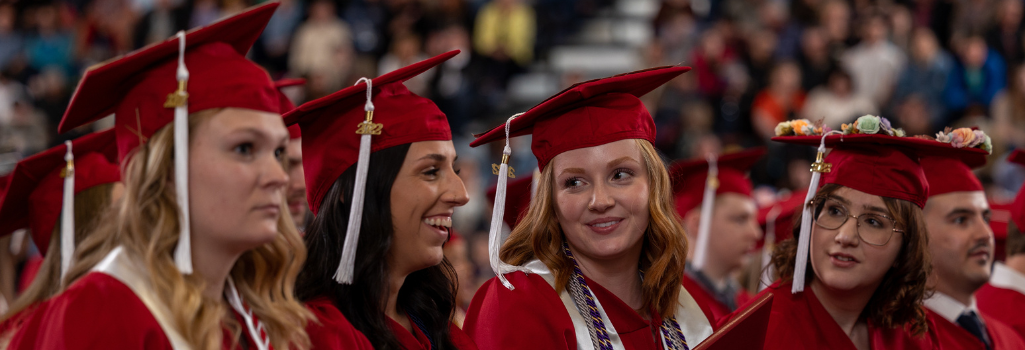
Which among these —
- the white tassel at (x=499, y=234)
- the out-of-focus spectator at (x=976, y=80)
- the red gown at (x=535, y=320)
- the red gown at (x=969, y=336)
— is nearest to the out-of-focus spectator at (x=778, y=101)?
the out-of-focus spectator at (x=976, y=80)

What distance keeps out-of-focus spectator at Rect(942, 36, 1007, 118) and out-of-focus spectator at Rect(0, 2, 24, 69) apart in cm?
1097

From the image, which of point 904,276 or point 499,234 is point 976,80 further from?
point 499,234

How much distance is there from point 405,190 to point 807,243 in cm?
151

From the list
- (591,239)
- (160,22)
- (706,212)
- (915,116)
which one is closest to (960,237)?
(706,212)

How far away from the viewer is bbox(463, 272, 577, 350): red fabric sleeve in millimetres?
2816

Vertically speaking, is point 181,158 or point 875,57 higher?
point 875,57

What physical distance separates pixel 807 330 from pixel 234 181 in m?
2.15

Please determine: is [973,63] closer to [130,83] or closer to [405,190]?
[405,190]

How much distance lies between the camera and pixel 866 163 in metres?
3.29

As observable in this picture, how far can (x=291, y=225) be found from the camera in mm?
2264

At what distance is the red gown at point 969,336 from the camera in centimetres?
388

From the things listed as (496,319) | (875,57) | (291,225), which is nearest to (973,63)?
(875,57)

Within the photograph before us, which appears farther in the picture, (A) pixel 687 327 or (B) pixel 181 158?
(A) pixel 687 327

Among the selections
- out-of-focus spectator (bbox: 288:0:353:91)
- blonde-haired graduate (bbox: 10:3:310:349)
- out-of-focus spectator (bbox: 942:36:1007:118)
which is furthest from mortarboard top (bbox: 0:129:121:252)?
out-of-focus spectator (bbox: 942:36:1007:118)
